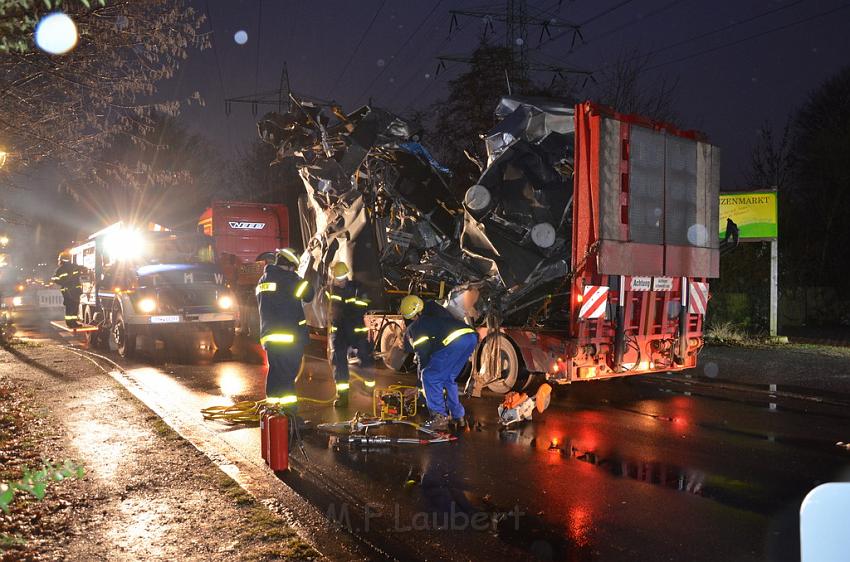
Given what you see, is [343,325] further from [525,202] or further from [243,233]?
[243,233]

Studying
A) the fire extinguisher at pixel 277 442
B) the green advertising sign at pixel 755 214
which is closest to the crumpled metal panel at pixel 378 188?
the fire extinguisher at pixel 277 442

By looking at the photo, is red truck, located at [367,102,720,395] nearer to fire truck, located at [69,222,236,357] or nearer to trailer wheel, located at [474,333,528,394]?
trailer wheel, located at [474,333,528,394]

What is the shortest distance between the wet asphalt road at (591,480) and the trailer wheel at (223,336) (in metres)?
5.42

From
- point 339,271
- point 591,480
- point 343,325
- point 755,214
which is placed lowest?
point 591,480

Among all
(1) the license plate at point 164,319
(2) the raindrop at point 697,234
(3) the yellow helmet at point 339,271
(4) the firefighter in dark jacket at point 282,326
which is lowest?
(1) the license plate at point 164,319

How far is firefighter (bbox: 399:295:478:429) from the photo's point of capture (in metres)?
7.26

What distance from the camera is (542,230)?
368 inches

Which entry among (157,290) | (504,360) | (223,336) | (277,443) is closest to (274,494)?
(277,443)

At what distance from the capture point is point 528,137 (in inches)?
375

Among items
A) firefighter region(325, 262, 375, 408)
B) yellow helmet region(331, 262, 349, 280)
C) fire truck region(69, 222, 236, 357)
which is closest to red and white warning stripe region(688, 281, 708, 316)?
firefighter region(325, 262, 375, 408)

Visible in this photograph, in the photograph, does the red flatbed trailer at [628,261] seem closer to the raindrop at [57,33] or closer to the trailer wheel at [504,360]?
the trailer wheel at [504,360]

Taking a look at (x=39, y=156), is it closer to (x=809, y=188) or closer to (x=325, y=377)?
(x=325, y=377)

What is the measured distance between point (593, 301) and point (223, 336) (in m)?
8.83

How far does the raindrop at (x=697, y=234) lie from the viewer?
365 inches
